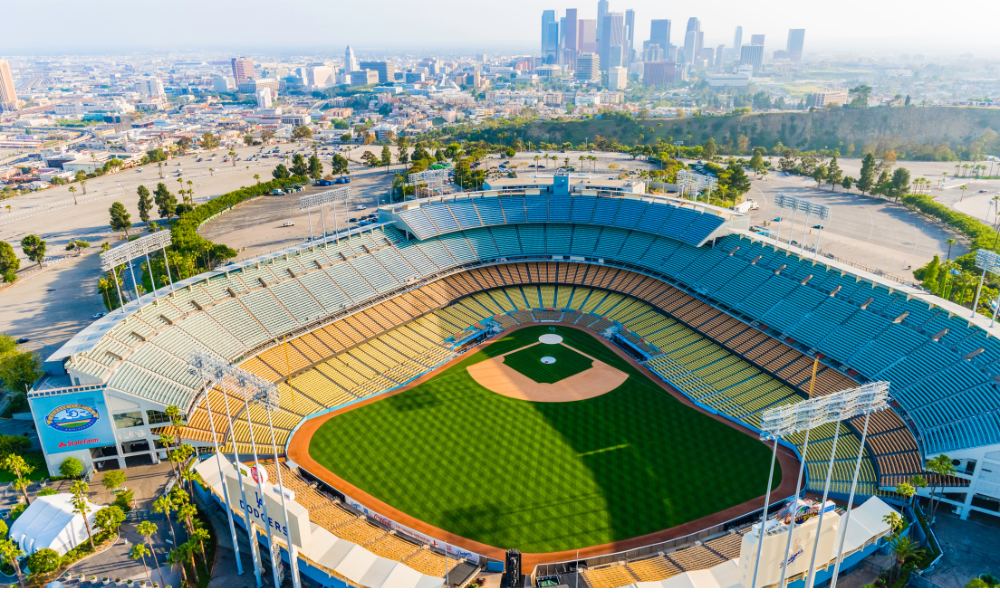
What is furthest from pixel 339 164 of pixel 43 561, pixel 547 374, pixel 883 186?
pixel 883 186

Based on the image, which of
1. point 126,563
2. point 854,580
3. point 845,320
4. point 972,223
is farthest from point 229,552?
point 972,223

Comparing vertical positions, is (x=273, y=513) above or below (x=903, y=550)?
above

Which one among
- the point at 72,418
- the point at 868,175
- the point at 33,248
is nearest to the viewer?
the point at 72,418

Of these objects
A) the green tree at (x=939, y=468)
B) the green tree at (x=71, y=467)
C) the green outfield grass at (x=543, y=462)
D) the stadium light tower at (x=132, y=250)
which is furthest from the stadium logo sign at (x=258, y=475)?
the green tree at (x=939, y=468)

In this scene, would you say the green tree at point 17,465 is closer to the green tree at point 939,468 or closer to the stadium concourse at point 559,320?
the stadium concourse at point 559,320

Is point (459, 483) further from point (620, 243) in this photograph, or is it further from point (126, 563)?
point (620, 243)

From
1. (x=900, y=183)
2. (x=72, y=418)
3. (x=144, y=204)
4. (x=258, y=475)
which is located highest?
(x=258, y=475)

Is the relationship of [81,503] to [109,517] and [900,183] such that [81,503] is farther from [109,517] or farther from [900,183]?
[900,183]
